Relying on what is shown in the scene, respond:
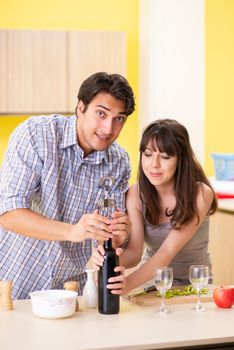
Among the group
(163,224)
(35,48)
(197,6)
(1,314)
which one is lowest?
(1,314)

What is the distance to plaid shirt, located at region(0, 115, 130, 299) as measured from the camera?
9.43ft

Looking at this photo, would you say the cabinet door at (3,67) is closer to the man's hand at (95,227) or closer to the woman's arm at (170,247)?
the woman's arm at (170,247)

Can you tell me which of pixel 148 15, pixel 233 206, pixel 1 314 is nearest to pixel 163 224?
pixel 1 314

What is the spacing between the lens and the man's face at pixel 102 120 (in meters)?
2.83

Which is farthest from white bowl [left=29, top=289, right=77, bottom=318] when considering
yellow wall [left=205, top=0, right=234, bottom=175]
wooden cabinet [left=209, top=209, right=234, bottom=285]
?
yellow wall [left=205, top=0, right=234, bottom=175]

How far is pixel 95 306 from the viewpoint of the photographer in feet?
8.64

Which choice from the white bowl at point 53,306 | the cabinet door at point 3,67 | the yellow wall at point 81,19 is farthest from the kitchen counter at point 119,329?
the yellow wall at point 81,19

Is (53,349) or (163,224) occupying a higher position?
(163,224)

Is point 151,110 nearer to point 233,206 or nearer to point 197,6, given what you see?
point 197,6

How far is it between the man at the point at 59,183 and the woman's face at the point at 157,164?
0.11m

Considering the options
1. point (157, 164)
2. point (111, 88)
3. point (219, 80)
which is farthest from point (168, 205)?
point (219, 80)

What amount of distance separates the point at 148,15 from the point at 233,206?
1.68m

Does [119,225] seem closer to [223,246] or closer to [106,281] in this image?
[106,281]

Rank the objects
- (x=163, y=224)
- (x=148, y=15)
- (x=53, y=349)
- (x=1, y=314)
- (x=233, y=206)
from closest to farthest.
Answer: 1. (x=53, y=349)
2. (x=1, y=314)
3. (x=163, y=224)
4. (x=233, y=206)
5. (x=148, y=15)
